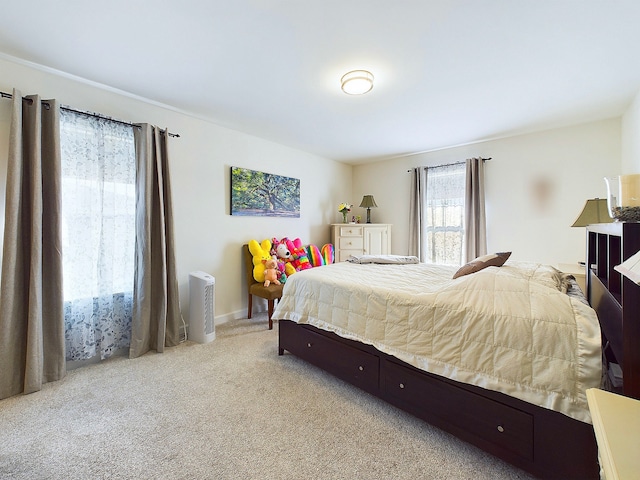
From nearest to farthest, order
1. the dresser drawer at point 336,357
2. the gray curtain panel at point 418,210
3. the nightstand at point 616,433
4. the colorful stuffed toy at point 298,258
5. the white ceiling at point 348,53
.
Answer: the nightstand at point 616,433 < the white ceiling at point 348,53 < the dresser drawer at point 336,357 < the colorful stuffed toy at point 298,258 < the gray curtain panel at point 418,210

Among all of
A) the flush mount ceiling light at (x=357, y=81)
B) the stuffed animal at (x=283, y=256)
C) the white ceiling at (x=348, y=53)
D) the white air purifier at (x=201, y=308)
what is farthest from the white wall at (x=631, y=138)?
the white air purifier at (x=201, y=308)

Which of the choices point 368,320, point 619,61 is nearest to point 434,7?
point 619,61

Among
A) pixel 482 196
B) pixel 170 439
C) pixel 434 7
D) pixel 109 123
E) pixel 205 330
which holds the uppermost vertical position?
pixel 434 7

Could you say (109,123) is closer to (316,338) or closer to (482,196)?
(316,338)

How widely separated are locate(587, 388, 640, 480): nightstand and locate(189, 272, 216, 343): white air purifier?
289 cm

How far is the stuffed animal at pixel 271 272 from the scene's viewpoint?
3434 mm

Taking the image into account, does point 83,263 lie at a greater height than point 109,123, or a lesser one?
lesser

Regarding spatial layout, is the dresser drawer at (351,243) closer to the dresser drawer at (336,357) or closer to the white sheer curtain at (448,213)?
the white sheer curtain at (448,213)

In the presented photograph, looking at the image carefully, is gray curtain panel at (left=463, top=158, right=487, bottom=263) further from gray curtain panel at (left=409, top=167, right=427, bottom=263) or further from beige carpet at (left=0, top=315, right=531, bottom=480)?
beige carpet at (left=0, top=315, right=531, bottom=480)

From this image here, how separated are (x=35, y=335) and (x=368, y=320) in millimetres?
2425

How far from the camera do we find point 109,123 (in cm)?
245

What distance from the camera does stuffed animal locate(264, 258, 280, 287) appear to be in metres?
3.43

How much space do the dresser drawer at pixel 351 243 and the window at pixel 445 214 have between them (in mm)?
1084

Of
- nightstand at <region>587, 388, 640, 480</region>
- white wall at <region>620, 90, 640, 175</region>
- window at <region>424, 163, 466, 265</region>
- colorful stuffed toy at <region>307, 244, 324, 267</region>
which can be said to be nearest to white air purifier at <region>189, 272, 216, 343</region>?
colorful stuffed toy at <region>307, 244, 324, 267</region>
